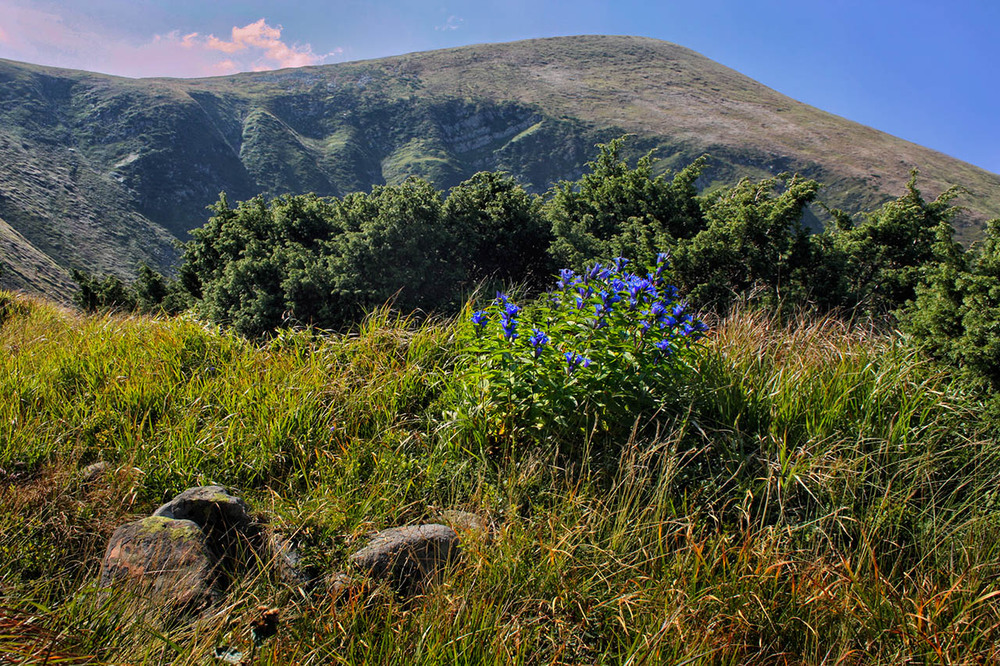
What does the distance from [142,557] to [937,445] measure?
4.24 metres

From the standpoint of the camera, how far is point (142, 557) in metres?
2.32

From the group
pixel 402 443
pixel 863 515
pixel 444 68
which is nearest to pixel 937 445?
pixel 863 515

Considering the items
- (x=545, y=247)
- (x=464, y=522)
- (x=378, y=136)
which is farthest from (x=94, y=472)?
(x=378, y=136)

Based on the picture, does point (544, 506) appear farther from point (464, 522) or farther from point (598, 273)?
point (598, 273)

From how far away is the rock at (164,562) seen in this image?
2.18 meters

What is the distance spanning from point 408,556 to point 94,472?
200 centimetres

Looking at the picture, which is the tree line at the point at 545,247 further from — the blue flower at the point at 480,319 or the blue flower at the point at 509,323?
the blue flower at the point at 509,323

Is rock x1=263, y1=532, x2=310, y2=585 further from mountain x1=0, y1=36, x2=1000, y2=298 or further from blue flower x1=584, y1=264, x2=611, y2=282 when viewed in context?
mountain x1=0, y1=36, x2=1000, y2=298

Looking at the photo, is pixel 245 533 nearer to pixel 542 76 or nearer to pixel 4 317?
pixel 4 317

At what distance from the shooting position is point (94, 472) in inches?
120

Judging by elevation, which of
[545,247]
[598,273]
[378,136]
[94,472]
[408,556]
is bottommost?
[94,472]

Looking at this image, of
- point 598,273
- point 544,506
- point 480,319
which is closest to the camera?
point 544,506

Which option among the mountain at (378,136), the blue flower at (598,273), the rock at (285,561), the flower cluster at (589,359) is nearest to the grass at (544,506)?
the rock at (285,561)

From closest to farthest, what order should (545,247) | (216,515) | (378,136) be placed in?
(216,515), (545,247), (378,136)
